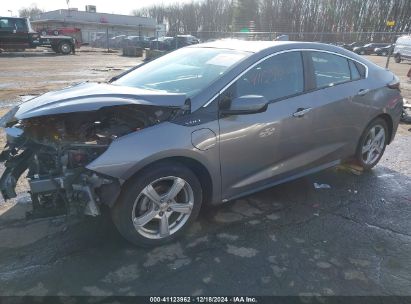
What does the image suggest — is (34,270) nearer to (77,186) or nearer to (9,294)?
(9,294)

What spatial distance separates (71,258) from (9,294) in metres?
0.52

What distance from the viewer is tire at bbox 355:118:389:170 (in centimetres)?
486

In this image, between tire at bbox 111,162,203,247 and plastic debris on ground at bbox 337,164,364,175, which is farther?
plastic debris on ground at bbox 337,164,364,175

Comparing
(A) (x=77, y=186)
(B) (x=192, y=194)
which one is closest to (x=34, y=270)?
(A) (x=77, y=186)

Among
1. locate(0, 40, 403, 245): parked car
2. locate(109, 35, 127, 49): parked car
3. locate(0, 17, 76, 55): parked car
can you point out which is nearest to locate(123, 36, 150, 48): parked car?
locate(109, 35, 127, 49): parked car

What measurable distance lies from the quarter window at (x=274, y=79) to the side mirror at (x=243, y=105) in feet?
0.42

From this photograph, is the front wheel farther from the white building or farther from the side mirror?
the white building

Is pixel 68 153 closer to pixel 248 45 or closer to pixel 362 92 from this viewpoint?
pixel 248 45

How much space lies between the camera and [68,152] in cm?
292

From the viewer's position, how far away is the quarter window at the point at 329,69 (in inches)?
163

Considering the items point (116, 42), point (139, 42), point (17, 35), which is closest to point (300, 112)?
point (17, 35)

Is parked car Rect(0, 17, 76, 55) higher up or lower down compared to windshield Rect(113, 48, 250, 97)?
lower down

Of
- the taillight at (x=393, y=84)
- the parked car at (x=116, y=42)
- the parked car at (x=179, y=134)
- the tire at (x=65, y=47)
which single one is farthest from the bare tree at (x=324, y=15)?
the parked car at (x=179, y=134)

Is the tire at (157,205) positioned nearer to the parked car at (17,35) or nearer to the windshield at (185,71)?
the windshield at (185,71)
